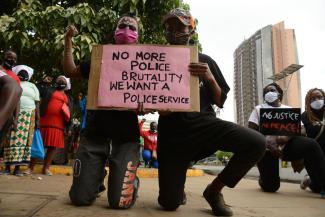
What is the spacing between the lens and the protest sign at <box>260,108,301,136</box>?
440 cm

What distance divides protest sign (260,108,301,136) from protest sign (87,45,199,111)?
2051 millimetres

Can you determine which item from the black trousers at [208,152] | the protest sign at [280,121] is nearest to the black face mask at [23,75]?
the black trousers at [208,152]

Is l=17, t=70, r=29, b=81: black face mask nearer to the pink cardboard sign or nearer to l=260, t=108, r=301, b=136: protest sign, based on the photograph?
the pink cardboard sign

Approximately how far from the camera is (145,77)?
109 inches

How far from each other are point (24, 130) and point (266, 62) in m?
33.3

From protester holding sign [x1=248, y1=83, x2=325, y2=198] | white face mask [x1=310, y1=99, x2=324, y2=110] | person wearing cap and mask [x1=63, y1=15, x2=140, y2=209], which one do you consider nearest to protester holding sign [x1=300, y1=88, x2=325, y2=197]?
white face mask [x1=310, y1=99, x2=324, y2=110]

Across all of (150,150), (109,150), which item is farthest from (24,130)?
(150,150)

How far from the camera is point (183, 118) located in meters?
2.86

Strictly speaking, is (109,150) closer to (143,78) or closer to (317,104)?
(143,78)

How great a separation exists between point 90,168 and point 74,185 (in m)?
0.17

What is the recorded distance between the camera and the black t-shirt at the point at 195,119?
2.82 m

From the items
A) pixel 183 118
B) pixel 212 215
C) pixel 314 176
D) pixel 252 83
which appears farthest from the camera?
pixel 252 83

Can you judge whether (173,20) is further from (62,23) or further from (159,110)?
(62,23)

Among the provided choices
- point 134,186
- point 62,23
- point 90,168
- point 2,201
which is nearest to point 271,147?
point 134,186
